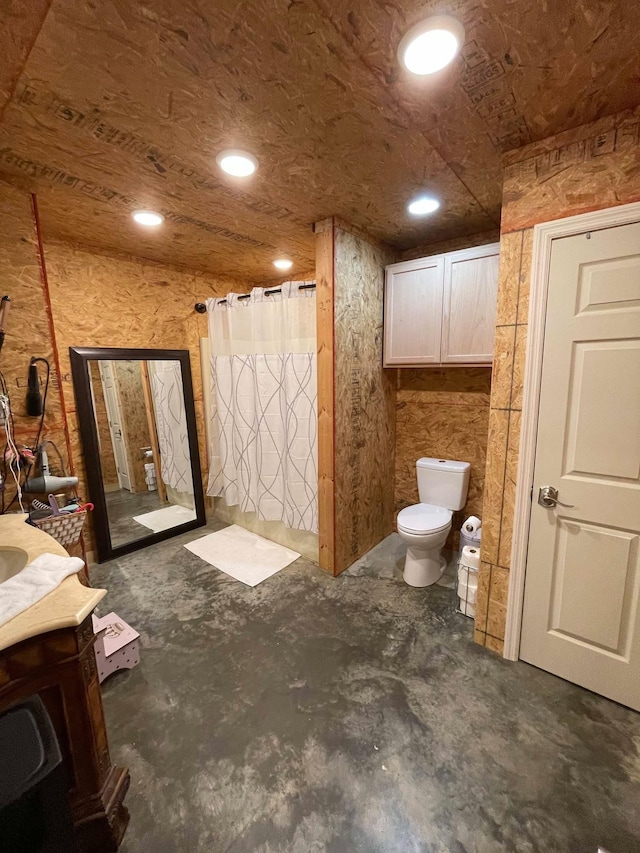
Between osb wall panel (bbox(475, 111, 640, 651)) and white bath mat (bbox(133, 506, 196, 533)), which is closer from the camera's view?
osb wall panel (bbox(475, 111, 640, 651))

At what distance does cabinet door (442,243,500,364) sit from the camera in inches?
86.6

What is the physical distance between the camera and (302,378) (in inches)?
102

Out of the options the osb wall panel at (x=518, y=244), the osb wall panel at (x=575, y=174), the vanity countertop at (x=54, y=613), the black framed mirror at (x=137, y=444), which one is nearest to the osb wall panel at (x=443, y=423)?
the osb wall panel at (x=518, y=244)

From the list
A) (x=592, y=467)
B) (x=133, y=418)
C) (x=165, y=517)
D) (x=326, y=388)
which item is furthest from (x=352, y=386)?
(x=165, y=517)

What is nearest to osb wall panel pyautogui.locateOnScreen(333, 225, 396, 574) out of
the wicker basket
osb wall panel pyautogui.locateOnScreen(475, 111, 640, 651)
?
osb wall panel pyautogui.locateOnScreen(475, 111, 640, 651)

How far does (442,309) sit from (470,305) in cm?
18

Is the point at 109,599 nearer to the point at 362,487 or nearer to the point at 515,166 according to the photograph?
the point at 362,487

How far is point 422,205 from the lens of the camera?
6.85 feet

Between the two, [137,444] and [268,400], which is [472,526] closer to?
[268,400]

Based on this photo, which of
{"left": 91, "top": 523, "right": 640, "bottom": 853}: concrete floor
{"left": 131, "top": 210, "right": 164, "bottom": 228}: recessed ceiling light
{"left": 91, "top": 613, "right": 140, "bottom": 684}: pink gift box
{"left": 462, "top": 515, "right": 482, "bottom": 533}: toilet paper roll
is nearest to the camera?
{"left": 91, "top": 523, "right": 640, "bottom": 853}: concrete floor

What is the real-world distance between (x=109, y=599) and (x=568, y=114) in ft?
11.5

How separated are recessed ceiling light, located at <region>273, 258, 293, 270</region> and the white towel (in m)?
2.76

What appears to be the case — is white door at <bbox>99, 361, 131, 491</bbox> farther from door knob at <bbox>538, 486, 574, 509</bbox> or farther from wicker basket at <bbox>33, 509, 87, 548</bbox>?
door knob at <bbox>538, 486, 574, 509</bbox>

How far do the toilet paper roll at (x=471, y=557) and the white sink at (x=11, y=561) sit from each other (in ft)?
7.13
